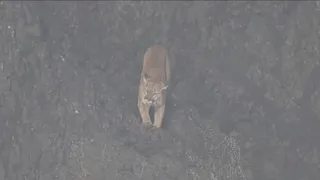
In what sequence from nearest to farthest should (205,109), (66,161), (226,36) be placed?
1. (66,161)
2. (205,109)
3. (226,36)

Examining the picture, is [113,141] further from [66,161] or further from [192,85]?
[192,85]

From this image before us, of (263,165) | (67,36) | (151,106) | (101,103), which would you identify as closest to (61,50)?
(67,36)

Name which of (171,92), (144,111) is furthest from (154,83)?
(171,92)

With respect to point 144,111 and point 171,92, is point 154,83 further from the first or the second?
point 171,92

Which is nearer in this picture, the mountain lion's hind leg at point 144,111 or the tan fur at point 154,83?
the tan fur at point 154,83

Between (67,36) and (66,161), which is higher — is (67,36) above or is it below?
above

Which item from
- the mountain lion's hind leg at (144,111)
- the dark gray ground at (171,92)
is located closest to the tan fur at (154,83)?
the mountain lion's hind leg at (144,111)

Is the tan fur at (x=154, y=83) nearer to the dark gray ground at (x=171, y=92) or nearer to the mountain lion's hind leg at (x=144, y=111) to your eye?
the mountain lion's hind leg at (x=144, y=111)
